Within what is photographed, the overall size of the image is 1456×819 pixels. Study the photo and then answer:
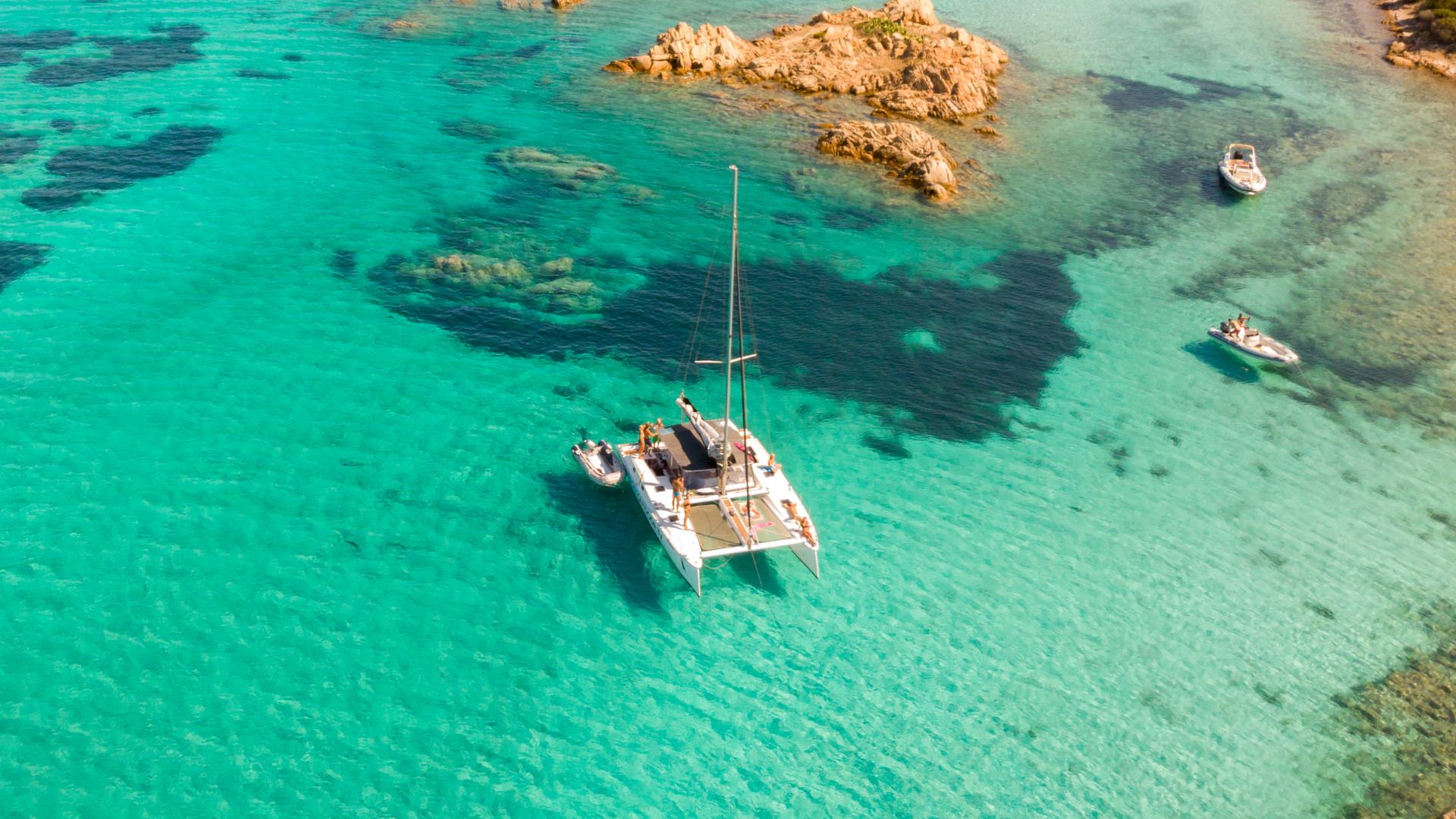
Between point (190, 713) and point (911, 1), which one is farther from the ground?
point (911, 1)

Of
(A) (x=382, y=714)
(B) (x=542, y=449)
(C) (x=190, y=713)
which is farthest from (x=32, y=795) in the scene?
(B) (x=542, y=449)

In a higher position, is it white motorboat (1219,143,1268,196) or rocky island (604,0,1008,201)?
rocky island (604,0,1008,201)

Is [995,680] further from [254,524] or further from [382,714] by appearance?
[254,524]

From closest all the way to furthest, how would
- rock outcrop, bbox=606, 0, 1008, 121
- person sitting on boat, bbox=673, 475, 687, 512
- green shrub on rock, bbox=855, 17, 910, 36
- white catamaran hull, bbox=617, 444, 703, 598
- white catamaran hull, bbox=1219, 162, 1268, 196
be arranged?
white catamaran hull, bbox=617, 444, 703, 598, person sitting on boat, bbox=673, 475, 687, 512, white catamaran hull, bbox=1219, 162, 1268, 196, rock outcrop, bbox=606, 0, 1008, 121, green shrub on rock, bbox=855, 17, 910, 36

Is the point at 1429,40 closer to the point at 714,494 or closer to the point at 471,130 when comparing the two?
the point at 471,130

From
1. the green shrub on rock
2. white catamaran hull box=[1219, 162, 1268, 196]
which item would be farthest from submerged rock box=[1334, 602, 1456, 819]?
the green shrub on rock

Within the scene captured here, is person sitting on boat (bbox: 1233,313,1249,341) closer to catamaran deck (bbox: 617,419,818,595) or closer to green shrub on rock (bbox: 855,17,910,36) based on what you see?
catamaran deck (bbox: 617,419,818,595)

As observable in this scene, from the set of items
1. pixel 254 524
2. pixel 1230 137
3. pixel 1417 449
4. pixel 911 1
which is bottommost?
pixel 254 524
